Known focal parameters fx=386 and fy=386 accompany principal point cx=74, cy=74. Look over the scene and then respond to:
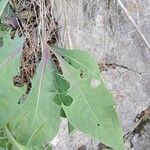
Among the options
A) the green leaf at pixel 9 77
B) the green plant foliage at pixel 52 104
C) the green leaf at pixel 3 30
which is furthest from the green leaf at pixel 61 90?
the green leaf at pixel 3 30

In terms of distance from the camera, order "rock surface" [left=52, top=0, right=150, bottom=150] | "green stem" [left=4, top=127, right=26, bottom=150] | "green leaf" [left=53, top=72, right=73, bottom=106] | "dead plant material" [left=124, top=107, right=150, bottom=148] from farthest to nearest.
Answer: "dead plant material" [left=124, top=107, right=150, bottom=148] → "rock surface" [left=52, top=0, right=150, bottom=150] → "green leaf" [left=53, top=72, right=73, bottom=106] → "green stem" [left=4, top=127, right=26, bottom=150]

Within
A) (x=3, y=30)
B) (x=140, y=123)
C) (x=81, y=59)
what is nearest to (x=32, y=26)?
(x=3, y=30)

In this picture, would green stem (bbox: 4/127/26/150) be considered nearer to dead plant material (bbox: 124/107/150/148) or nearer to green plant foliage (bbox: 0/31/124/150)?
green plant foliage (bbox: 0/31/124/150)

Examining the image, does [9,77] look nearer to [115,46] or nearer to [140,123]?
[115,46]

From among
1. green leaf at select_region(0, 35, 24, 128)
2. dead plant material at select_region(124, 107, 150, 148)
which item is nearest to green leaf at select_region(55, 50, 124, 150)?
green leaf at select_region(0, 35, 24, 128)

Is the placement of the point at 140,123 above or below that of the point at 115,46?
below
